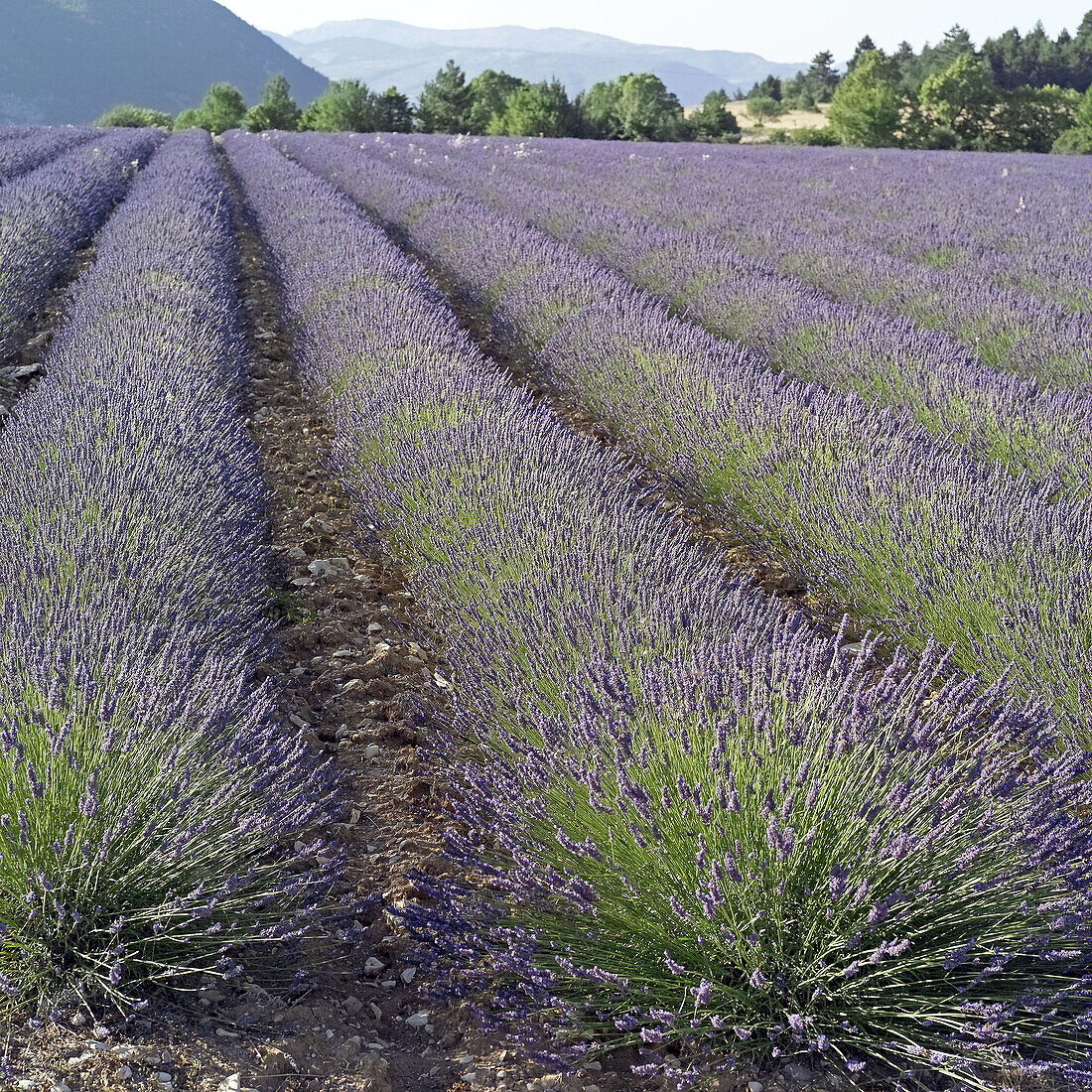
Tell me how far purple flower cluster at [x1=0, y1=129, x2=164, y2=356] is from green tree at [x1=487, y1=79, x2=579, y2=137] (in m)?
15.1

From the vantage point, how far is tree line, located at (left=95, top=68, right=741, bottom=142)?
1003 inches

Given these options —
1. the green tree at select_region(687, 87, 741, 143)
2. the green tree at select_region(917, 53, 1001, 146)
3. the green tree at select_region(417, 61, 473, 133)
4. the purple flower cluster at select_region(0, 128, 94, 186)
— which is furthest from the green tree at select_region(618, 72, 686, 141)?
the purple flower cluster at select_region(0, 128, 94, 186)

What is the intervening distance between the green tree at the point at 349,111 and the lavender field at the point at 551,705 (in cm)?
2405

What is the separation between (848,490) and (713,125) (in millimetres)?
27238

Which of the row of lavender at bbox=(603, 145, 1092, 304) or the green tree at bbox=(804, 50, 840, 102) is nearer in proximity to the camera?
the row of lavender at bbox=(603, 145, 1092, 304)

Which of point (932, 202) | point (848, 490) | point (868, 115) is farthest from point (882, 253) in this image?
point (868, 115)

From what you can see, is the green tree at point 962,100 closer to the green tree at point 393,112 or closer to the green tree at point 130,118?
the green tree at point 393,112

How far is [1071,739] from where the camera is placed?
2.01 meters

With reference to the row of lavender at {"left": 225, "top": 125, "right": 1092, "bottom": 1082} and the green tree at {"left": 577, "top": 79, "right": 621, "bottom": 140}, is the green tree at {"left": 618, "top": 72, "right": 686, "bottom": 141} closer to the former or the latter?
the green tree at {"left": 577, "top": 79, "right": 621, "bottom": 140}

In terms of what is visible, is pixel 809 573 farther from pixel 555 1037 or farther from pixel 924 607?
pixel 555 1037

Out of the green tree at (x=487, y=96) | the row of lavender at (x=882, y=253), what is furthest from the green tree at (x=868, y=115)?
the row of lavender at (x=882, y=253)

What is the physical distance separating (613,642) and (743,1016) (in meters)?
0.81

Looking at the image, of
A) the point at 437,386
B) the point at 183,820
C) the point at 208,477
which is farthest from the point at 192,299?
the point at 183,820

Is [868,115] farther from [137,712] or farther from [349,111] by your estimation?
[137,712]
